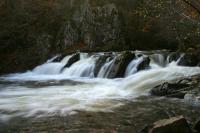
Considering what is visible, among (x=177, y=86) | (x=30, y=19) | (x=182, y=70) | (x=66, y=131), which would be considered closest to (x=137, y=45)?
(x=30, y=19)

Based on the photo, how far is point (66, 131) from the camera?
879 centimetres

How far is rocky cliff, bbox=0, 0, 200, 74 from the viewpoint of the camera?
25.0 metres

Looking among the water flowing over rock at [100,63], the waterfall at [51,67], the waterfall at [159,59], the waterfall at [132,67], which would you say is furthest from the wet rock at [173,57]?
the waterfall at [51,67]

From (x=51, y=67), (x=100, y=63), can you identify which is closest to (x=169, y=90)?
(x=100, y=63)

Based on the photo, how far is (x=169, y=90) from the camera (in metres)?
13.3

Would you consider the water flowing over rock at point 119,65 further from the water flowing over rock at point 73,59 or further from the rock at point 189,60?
the water flowing over rock at point 73,59

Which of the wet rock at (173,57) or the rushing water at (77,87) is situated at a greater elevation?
the wet rock at (173,57)

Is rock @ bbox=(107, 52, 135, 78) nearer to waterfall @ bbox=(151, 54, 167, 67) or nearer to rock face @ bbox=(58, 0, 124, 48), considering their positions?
waterfall @ bbox=(151, 54, 167, 67)

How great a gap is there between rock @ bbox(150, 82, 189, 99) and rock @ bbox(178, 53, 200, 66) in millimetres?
5828

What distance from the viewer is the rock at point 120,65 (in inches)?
741

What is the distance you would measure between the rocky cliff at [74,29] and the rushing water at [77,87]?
2.59 meters

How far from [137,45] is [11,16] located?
9.50 metres

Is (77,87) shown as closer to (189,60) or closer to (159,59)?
(159,59)

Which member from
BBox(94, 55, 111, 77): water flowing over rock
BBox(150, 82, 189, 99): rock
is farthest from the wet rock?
BBox(150, 82, 189, 99): rock
